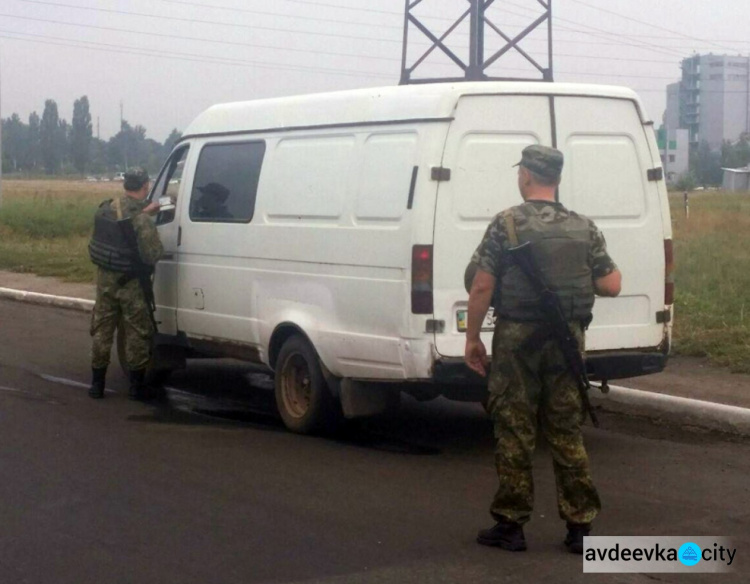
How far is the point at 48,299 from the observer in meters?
16.5

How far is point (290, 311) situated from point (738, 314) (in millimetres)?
5540

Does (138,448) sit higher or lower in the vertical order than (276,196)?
lower

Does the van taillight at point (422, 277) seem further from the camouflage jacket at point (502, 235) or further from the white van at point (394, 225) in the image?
the camouflage jacket at point (502, 235)

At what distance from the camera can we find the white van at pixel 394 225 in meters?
6.91

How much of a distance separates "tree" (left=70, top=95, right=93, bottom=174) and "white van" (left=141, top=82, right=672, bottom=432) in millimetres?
89979

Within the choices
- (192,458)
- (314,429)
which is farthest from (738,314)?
(192,458)

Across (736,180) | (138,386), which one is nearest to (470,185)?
(138,386)

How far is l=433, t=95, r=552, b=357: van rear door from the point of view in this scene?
271 inches

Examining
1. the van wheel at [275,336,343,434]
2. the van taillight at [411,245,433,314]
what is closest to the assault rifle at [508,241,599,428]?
the van taillight at [411,245,433,314]

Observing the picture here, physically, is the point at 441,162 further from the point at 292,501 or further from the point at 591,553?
the point at 591,553

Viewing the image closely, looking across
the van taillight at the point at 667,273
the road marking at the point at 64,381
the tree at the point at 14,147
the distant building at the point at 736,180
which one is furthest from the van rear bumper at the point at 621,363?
the tree at the point at 14,147

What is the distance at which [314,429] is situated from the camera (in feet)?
26.1

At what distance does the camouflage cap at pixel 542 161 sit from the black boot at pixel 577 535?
155cm

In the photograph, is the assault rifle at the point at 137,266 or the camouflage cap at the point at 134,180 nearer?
the assault rifle at the point at 137,266
